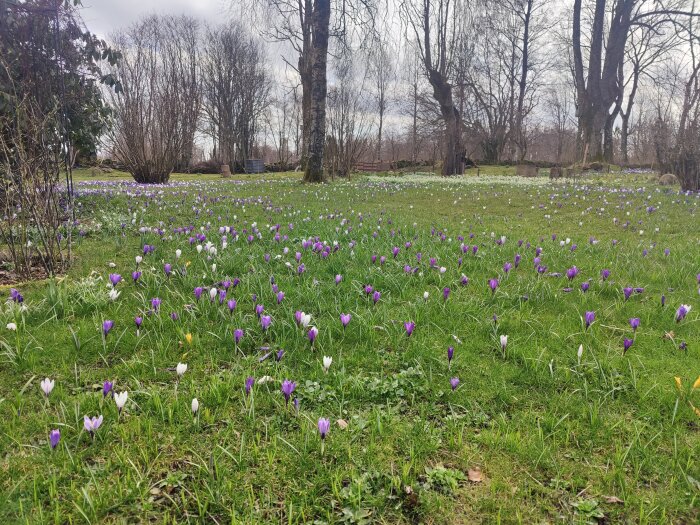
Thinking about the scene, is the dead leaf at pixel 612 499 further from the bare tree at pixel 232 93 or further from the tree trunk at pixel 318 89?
the bare tree at pixel 232 93

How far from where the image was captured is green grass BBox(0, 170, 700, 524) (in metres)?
1.58

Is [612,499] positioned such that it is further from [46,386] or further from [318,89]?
[318,89]

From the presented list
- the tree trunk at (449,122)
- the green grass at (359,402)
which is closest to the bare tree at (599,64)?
the tree trunk at (449,122)

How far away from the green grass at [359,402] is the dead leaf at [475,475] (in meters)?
0.02

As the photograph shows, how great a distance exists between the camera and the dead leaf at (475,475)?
5.61 ft

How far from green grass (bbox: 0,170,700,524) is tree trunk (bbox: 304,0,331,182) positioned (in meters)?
12.5

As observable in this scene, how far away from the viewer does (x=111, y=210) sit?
7.68 metres

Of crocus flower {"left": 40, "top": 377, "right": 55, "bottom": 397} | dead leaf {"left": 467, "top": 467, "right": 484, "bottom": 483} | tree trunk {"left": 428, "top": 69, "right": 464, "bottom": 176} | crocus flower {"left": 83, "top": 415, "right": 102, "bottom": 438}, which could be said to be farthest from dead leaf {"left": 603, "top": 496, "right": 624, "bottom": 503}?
tree trunk {"left": 428, "top": 69, "right": 464, "bottom": 176}

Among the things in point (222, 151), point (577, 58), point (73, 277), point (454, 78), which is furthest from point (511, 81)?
point (73, 277)

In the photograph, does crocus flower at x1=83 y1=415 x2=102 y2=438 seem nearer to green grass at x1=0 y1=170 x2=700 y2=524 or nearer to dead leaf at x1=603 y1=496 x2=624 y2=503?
green grass at x1=0 y1=170 x2=700 y2=524

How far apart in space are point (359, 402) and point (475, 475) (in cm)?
70

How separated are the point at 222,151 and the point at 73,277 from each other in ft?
141

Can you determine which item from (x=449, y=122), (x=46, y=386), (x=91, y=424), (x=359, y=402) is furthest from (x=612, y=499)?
(x=449, y=122)

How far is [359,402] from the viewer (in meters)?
2.22
